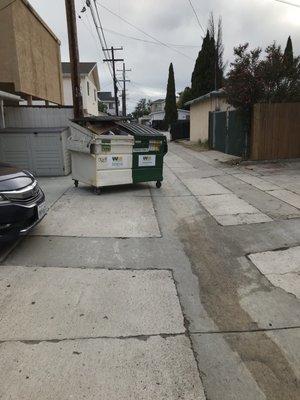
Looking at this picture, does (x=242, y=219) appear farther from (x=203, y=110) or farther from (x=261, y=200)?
(x=203, y=110)

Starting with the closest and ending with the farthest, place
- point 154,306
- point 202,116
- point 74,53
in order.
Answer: point 154,306 → point 74,53 → point 202,116

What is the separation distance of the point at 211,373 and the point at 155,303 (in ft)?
3.67

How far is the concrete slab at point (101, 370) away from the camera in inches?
100

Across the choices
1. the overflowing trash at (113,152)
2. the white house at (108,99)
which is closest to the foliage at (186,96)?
the overflowing trash at (113,152)

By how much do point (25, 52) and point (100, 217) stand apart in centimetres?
826

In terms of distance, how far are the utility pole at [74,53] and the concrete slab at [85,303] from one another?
841 cm

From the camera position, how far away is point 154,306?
3.74 metres

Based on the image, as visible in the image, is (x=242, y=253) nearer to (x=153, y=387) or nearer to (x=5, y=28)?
(x=153, y=387)

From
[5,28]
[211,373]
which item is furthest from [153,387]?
[5,28]

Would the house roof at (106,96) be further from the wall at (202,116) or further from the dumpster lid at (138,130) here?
the dumpster lid at (138,130)

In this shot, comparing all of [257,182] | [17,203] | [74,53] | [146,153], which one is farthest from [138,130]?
[17,203]

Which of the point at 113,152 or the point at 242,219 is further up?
the point at 113,152

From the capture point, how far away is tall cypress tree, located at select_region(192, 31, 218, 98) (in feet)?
114

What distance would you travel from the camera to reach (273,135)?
42.2ft
